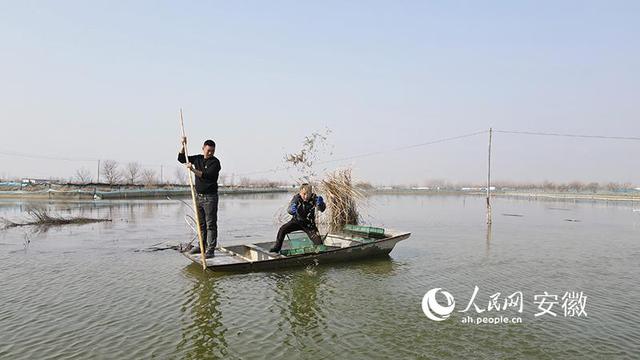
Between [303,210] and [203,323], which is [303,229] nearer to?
[303,210]

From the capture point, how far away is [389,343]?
5.48 metres

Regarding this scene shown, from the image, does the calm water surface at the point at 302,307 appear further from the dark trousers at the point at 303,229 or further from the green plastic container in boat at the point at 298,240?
the green plastic container in boat at the point at 298,240

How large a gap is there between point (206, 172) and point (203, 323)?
4.08 m

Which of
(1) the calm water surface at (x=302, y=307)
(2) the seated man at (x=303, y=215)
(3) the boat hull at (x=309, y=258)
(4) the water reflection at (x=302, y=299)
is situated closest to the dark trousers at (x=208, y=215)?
(3) the boat hull at (x=309, y=258)

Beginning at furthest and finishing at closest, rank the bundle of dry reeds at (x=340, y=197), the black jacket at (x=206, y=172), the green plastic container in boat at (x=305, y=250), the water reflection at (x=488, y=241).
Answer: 1. the bundle of dry reeds at (x=340, y=197)
2. the water reflection at (x=488, y=241)
3. the green plastic container in boat at (x=305, y=250)
4. the black jacket at (x=206, y=172)

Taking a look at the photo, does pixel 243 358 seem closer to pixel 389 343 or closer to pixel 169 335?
pixel 169 335

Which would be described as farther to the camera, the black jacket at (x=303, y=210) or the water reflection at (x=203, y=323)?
the black jacket at (x=303, y=210)

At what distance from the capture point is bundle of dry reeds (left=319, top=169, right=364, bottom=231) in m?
17.9

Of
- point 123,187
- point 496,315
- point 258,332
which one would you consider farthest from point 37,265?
point 123,187

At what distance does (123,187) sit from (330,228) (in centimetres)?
5538

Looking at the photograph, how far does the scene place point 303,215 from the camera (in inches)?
411

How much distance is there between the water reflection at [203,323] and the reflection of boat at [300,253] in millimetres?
661

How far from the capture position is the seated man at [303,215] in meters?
10.2

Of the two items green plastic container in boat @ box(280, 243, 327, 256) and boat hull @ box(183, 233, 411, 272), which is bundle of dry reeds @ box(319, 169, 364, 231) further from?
green plastic container in boat @ box(280, 243, 327, 256)
